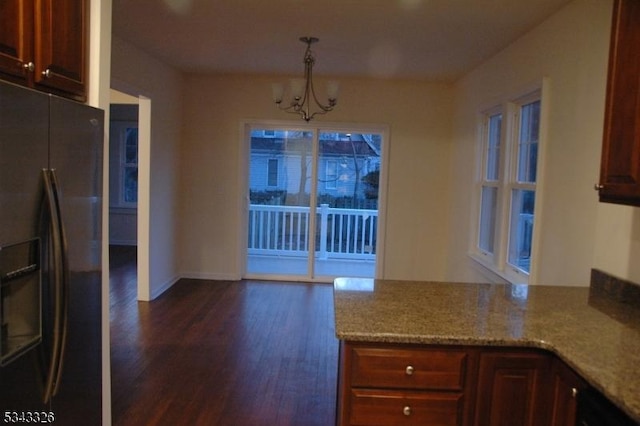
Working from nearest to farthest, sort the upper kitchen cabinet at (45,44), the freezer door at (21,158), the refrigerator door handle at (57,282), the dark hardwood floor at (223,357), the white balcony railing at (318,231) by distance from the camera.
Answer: the freezer door at (21,158) < the upper kitchen cabinet at (45,44) < the refrigerator door handle at (57,282) < the dark hardwood floor at (223,357) < the white balcony railing at (318,231)

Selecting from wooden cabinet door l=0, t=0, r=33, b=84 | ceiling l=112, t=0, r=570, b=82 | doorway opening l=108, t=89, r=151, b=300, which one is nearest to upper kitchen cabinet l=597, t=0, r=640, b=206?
ceiling l=112, t=0, r=570, b=82

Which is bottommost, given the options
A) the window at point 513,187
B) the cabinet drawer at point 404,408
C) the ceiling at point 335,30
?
the cabinet drawer at point 404,408

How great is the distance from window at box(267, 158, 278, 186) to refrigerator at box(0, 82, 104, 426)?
3931mm

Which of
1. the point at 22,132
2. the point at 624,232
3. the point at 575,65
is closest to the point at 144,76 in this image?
the point at 22,132

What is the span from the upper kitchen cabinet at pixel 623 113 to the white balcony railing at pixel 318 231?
A: 13.4ft

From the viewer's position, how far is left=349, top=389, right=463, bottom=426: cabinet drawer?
5.37 ft

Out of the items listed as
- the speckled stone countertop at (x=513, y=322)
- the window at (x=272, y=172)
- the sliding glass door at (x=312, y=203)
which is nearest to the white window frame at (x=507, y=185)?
the speckled stone countertop at (x=513, y=322)

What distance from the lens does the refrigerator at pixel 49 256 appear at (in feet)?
4.82

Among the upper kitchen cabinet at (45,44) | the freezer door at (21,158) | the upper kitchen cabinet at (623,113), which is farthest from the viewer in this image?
the upper kitchen cabinet at (623,113)

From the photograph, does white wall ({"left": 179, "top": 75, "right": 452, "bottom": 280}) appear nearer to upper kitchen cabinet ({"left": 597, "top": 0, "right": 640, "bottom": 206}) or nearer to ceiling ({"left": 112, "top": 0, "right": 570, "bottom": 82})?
ceiling ({"left": 112, "top": 0, "right": 570, "bottom": 82})

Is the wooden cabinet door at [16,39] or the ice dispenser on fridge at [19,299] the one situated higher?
the wooden cabinet door at [16,39]

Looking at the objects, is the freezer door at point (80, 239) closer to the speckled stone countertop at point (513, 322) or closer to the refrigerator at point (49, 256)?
the refrigerator at point (49, 256)

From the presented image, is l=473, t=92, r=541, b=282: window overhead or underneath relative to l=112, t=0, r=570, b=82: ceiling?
underneath

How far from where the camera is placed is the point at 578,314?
1.93 meters
